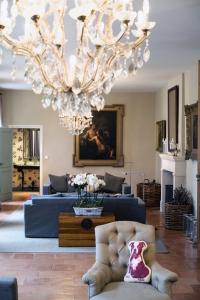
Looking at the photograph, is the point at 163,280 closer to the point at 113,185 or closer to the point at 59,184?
the point at 113,185

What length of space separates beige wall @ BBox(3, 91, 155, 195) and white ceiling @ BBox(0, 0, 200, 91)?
105cm

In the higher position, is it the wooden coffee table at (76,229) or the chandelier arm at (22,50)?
the chandelier arm at (22,50)

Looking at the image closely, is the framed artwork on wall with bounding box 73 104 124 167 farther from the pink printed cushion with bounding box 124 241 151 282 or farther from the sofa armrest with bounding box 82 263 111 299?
the sofa armrest with bounding box 82 263 111 299

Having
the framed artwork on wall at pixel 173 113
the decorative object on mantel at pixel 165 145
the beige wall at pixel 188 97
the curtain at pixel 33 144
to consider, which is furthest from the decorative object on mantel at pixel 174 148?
the curtain at pixel 33 144

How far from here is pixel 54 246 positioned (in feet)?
22.5

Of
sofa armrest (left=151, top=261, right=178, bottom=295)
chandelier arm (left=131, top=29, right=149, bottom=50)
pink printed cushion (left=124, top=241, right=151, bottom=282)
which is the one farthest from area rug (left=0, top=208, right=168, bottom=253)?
chandelier arm (left=131, top=29, right=149, bottom=50)

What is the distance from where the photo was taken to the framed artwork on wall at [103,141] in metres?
12.3

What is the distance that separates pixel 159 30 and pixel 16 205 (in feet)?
22.6

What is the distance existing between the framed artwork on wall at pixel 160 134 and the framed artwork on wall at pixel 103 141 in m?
1.07

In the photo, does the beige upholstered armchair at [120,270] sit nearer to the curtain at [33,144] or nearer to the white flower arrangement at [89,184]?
the white flower arrangement at [89,184]

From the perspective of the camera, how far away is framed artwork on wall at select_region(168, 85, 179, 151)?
9.53m

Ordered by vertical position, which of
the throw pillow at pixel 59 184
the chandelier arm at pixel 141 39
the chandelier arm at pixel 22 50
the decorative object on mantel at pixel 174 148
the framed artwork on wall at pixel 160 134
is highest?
the chandelier arm at pixel 141 39

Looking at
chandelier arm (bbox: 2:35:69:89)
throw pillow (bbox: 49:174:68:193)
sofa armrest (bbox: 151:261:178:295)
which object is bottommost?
sofa armrest (bbox: 151:261:178:295)

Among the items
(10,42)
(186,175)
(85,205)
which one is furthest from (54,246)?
(10,42)
